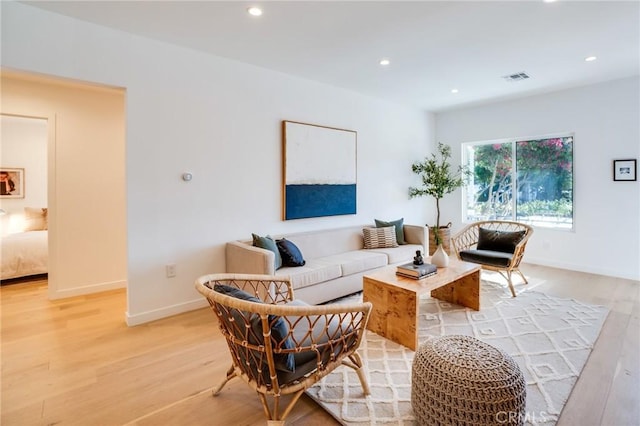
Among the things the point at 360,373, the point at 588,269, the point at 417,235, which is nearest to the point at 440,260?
the point at 417,235

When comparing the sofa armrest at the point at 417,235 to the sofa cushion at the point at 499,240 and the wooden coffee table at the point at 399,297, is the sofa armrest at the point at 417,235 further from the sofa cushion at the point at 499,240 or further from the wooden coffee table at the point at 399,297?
the wooden coffee table at the point at 399,297

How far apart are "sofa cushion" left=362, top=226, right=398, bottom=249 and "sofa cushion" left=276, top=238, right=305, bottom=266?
1.30 metres

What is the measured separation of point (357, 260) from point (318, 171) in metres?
1.36

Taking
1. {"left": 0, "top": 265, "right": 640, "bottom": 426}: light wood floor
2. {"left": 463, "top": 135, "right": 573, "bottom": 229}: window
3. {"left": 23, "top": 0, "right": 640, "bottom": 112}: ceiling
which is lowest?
{"left": 0, "top": 265, "right": 640, "bottom": 426}: light wood floor

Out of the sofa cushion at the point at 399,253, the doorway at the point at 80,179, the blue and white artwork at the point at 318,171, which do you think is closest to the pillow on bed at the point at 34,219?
the doorway at the point at 80,179

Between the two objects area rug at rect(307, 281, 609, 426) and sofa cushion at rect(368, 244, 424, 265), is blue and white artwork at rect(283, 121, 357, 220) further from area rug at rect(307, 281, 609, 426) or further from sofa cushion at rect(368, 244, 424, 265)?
area rug at rect(307, 281, 609, 426)

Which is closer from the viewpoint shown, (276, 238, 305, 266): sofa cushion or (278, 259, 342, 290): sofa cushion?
(278, 259, 342, 290): sofa cushion

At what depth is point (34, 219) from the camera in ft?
17.6

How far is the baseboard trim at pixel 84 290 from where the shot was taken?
3.70 m

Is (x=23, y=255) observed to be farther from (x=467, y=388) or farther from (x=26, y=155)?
(x=467, y=388)

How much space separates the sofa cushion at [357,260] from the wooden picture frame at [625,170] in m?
3.45

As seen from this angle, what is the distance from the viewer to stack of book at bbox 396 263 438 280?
2.81 m

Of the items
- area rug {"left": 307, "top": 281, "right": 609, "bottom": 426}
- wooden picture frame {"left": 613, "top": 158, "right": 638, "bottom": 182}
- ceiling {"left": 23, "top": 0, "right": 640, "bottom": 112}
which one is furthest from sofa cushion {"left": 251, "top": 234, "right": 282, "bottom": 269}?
wooden picture frame {"left": 613, "top": 158, "right": 638, "bottom": 182}

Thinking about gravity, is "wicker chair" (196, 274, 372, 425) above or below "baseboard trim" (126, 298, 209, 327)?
above
